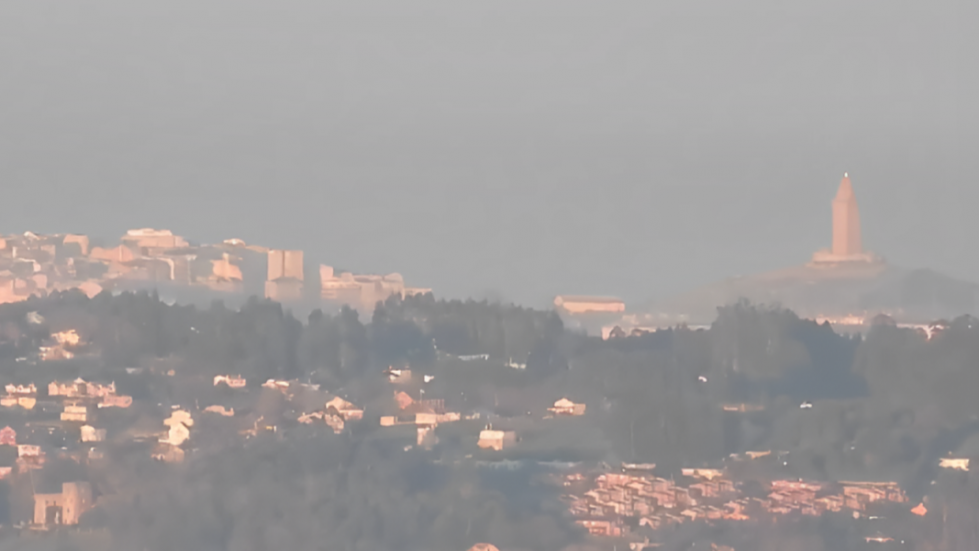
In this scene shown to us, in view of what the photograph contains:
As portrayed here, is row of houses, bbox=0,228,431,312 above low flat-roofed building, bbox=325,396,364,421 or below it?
above

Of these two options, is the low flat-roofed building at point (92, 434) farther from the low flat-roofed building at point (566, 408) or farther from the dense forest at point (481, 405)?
the low flat-roofed building at point (566, 408)

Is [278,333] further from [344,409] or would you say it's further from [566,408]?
[566,408]

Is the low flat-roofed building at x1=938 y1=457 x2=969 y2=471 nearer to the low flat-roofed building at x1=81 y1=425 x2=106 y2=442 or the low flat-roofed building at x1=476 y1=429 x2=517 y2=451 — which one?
the low flat-roofed building at x1=476 y1=429 x2=517 y2=451

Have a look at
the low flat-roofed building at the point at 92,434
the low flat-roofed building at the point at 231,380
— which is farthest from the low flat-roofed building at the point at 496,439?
the low flat-roofed building at the point at 231,380

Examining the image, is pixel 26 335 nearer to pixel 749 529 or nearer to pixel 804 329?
pixel 804 329

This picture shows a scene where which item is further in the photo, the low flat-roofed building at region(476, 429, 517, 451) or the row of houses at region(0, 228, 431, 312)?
the row of houses at region(0, 228, 431, 312)

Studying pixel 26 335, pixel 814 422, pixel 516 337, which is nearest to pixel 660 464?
pixel 814 422

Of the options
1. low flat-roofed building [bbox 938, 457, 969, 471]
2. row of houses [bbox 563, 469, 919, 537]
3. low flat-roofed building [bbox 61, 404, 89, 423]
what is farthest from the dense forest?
low flat-roofed building [bbox 61, 404, 89, 423]
